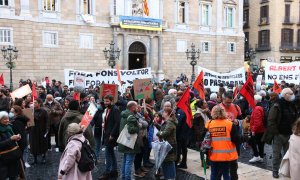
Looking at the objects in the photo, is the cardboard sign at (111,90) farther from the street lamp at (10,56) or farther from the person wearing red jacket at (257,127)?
the street lamp at (10,56)

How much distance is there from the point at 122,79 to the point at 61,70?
1297cm

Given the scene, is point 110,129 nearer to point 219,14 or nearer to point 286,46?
point 219,14

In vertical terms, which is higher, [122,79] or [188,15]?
[188,15]

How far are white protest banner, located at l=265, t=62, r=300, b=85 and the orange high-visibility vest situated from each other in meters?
10.5

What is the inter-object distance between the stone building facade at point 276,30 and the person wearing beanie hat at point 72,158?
38489 millimetres

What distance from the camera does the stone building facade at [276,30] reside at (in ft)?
136

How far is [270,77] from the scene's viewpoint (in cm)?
1609

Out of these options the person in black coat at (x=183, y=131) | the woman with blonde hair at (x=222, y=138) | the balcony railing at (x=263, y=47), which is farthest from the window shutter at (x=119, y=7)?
the woman with blonde hair at (x=222, y=138)

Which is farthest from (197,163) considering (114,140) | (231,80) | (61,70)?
(61,70)

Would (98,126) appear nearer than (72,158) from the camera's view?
No

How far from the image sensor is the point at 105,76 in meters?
14.5

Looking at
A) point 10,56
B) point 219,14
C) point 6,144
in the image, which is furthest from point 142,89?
point 219,14

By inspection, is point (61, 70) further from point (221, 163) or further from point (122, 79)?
point (221, 163)

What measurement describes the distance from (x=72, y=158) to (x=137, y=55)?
26337 millimetres
